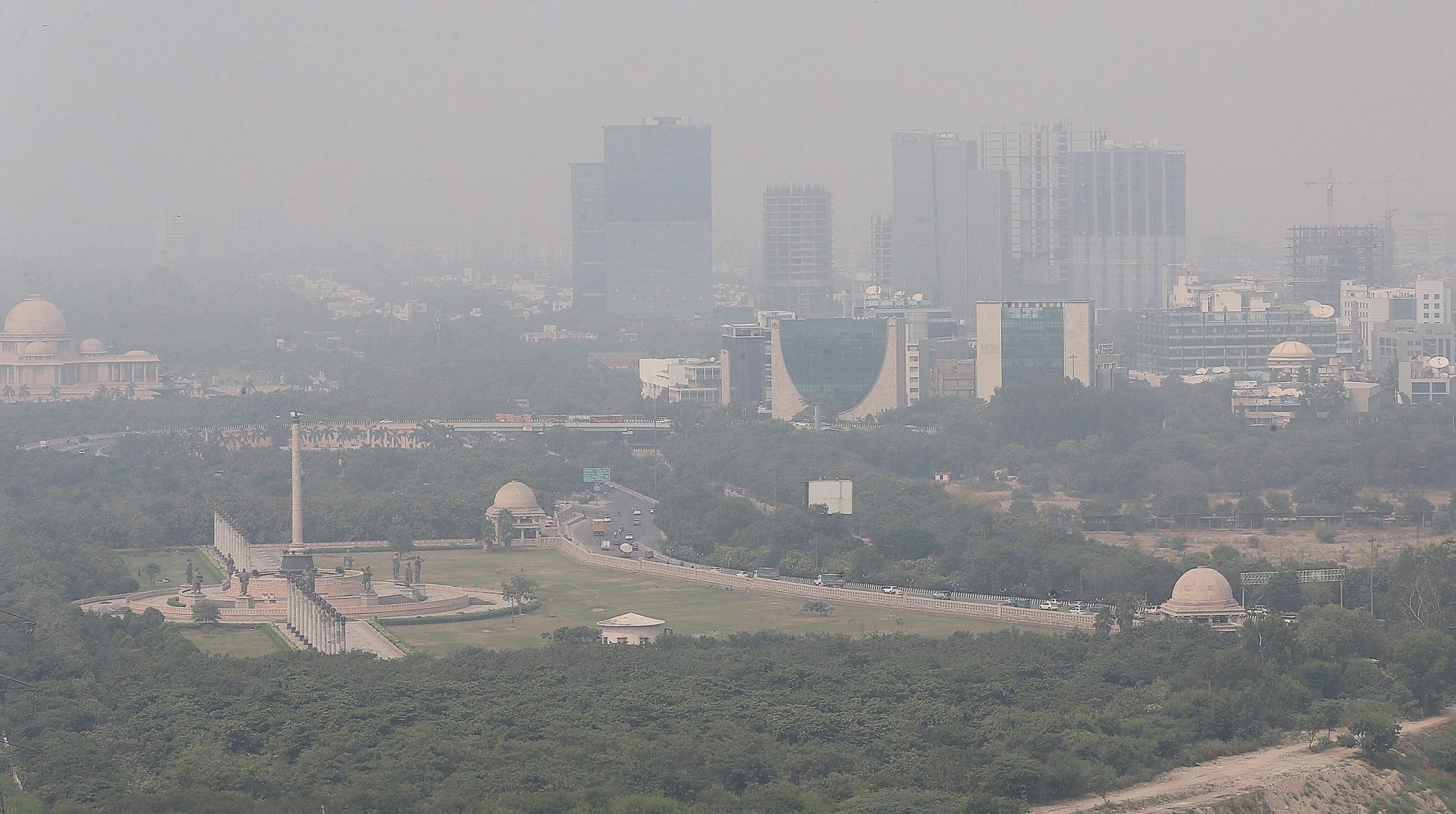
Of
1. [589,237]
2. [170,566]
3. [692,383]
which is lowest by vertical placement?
[170,566]

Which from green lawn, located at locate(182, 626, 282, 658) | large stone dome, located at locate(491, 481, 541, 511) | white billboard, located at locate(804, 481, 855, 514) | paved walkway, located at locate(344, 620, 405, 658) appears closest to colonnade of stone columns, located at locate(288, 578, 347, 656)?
paved walkway, located at locate(344, 620, 405, 658)

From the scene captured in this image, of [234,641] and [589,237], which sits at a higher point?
[589,237]

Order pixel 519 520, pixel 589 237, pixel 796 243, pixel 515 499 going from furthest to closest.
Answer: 1. pixel 589 237
2. pixel 796 243
3. pixel 515 499
4. pixel 519 520

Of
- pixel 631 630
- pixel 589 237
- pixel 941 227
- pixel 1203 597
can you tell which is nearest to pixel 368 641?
pixel 631 630

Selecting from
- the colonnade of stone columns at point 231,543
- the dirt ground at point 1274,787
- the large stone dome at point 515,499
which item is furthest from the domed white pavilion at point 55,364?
the dirt ground at point 1274,787

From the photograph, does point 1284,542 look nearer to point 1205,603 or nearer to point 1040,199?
point 1205,603

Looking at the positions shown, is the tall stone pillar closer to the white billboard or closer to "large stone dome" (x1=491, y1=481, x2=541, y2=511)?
"large stone dome" (x1=491, y1=481, x2=541, y2=511)
